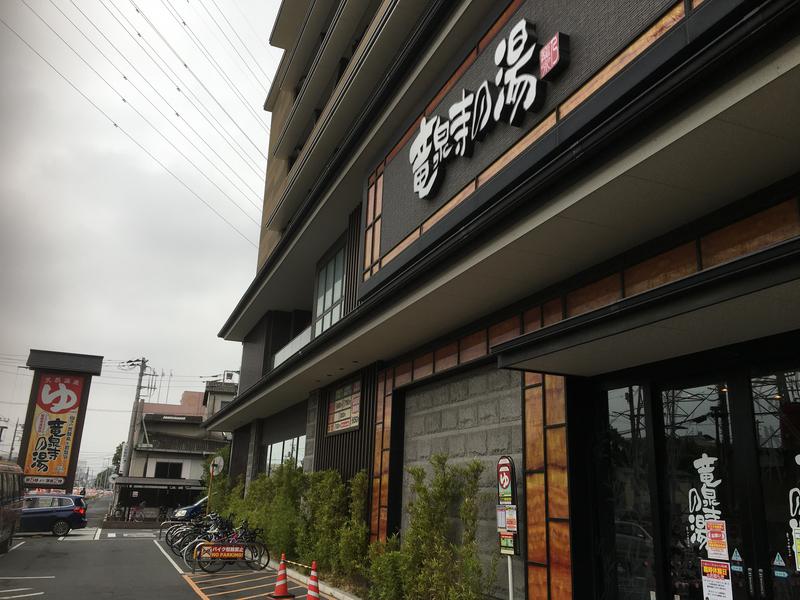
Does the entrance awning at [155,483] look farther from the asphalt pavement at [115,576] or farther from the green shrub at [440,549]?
the green shrub at [440,549]

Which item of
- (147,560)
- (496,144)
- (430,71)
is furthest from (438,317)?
(147,560)

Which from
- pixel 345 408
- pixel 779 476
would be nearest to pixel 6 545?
pixel 345 408

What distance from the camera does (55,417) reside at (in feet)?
112

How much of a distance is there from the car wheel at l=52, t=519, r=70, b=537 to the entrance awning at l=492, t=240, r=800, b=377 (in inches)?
967

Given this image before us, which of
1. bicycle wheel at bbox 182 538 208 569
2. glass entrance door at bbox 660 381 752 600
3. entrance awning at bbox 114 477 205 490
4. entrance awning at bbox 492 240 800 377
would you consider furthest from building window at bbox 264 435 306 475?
entrance awning at bbox 114 477 205 490

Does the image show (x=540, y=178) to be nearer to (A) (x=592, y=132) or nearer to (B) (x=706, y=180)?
(A) (x=592, y=132)

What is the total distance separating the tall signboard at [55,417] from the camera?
110ft

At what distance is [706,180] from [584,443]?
3.75 m

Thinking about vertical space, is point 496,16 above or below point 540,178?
above

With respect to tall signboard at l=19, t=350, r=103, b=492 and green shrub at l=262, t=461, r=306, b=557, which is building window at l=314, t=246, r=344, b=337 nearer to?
green shrub at l=262, t=461, r=306, b=557

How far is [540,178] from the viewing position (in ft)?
21.7

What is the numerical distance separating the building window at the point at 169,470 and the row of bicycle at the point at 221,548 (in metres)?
35.6

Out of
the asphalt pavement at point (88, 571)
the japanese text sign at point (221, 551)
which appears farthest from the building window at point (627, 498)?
the japanese text sign at point (221, 551)

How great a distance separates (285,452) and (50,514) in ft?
34.9
